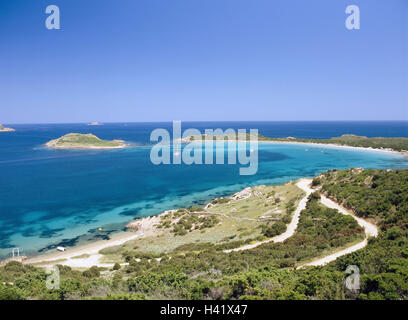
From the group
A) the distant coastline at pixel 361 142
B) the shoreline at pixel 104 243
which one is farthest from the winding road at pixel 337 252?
the distant coastline at pixel 361 142

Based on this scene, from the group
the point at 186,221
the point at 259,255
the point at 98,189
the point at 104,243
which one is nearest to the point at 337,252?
the point at 259,255

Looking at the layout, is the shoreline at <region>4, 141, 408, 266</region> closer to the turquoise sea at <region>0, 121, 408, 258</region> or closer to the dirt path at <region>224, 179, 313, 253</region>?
the turquoise sea at <region>0, 121, 408, 258</region>

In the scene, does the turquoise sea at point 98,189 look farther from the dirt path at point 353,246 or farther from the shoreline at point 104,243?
the dirt path at point 353,246

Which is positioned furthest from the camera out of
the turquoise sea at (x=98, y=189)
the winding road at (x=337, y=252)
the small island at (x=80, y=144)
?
the small island at (x=80, y=144)

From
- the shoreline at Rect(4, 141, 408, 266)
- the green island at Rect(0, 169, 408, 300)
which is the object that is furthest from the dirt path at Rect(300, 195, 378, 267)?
the shoreline at Rect(4, 141, 408, 266)

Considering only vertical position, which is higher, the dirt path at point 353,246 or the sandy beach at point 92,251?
the dirt path at point 353,246

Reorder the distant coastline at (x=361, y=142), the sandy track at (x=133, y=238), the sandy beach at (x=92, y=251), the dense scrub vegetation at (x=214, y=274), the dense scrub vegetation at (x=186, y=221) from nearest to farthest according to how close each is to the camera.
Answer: the dense scrub vegetation at (x=214, y=274) → the sandy track at (x=133, y=238) → the sandy beach at (x=92, y=251) → the dense scrub vegetation at (x=186, y=221) → the distant coastline at (x=361, y=142)

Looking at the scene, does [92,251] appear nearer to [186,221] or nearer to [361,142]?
[186,221]

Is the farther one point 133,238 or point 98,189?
point 98,189

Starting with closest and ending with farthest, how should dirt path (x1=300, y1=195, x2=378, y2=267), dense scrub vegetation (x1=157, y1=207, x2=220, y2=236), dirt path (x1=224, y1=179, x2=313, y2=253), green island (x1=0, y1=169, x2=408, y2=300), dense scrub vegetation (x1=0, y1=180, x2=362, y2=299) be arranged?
1. green island (x1=0, y1=169, x2=408, y2=300)
2. dense scrub vegetation (x1=0, y1=180, x2=362, y2=299)
3. dirt path (x1=300, y1=195, x2=378, y2=267)
4. dirt path (x1=224, y1=179, x2=313, y2=253)
5. dense scrub vegetation (x1=157, y1=207, x2=220, y2=236)
